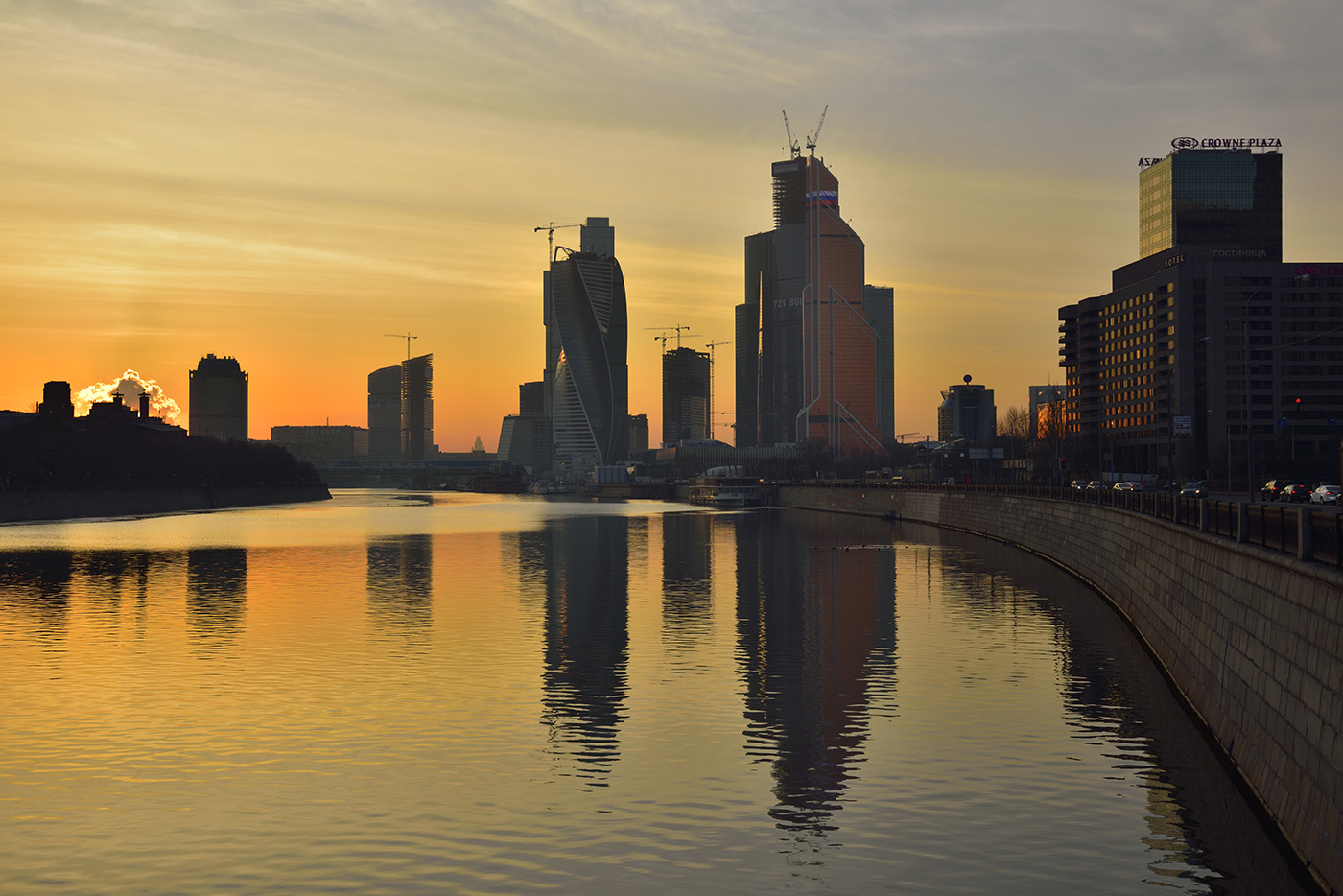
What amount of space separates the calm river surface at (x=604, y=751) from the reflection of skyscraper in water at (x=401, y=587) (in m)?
0.78

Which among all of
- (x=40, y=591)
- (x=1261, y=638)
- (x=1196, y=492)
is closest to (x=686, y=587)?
(x=40, y=591)

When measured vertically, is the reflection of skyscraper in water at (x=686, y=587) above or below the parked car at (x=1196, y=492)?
below

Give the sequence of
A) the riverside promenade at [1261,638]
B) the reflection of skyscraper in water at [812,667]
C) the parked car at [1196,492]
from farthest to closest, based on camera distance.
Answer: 1. the parked car at [1196,492]
2. the reflection of skyscraper in water at [812,667]
3. the riverside promenade at [1261,638]

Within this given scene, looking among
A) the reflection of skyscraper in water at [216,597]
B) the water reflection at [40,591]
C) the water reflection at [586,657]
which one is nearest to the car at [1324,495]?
the water reflection at [586,657]

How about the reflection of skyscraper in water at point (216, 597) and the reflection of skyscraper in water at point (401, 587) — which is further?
the reflection of skyscraper in water at point (401, 587)

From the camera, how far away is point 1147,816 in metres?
25.9

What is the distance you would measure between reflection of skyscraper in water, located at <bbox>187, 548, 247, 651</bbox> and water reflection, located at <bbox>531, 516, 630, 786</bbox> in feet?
44.6

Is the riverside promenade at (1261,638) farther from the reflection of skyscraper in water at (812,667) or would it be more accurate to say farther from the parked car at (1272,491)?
the parked car at (1272,491)

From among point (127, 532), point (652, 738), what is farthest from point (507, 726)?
point (127, 532)

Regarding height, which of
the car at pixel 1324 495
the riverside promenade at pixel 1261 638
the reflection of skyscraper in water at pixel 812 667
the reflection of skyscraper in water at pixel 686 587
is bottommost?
the reflection of skyscraper in water at pixel 686 587

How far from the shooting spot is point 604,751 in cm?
3122

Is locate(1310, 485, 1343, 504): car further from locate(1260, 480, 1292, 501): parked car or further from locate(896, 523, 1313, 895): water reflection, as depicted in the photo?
locate(896, 523, 1313, 895): water reflection

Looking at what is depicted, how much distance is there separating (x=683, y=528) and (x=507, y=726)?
125407 mm

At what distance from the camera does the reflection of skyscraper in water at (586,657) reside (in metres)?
32.3
